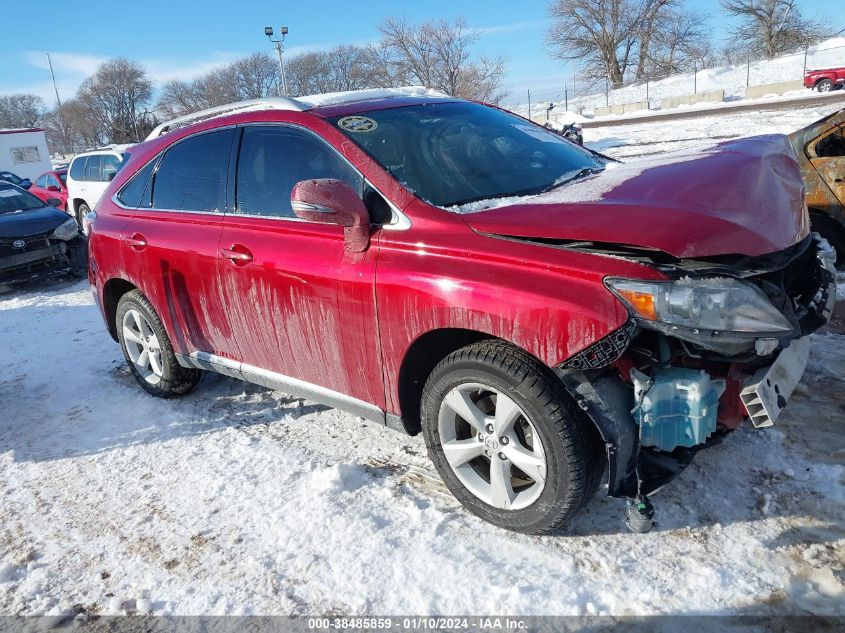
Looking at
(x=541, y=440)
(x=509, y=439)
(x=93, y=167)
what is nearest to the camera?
(x=541, y=440)

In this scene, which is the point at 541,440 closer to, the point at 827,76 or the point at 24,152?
the point at 827,76

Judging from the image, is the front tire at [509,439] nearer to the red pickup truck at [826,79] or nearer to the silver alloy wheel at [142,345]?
the silver alloy wheel at [142,345]

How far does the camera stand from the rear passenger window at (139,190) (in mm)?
4242

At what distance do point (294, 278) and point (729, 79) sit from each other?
145 feet

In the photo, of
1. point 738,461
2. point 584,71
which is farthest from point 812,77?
point 738,461

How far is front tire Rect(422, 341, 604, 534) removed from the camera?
7.88 ft

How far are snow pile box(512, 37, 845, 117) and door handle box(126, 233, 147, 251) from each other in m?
35.0

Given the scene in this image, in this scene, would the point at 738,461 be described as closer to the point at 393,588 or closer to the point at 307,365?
the point at 393,588

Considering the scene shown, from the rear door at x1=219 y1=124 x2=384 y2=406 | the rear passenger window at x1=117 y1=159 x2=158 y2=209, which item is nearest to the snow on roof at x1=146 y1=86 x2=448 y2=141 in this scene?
the rear door at x1=219 y1=124 x2=384 y2=406

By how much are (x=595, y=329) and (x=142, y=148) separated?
3631 millimetres

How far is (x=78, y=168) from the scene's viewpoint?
14.6 metres

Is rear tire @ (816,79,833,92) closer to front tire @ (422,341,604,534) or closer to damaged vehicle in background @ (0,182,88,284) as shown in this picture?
damaged vehicle in background @ (0,182,88,284)

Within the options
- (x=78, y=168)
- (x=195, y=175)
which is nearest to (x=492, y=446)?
(x=195, y=175)

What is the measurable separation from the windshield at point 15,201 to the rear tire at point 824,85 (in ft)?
103
